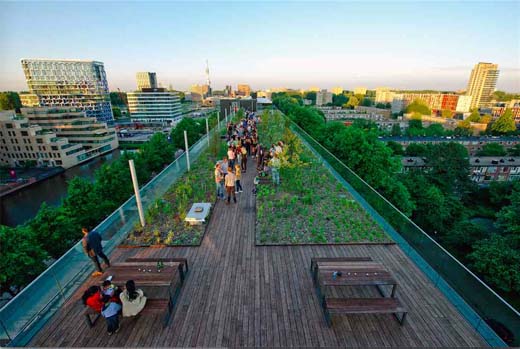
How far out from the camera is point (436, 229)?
27875mm

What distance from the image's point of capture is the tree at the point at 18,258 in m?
12.1

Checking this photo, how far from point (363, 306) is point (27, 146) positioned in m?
63.5

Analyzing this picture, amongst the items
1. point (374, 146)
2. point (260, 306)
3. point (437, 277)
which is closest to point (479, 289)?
point (437, 277)

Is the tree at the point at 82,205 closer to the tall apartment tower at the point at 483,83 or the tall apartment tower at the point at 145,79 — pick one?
the tall apartment tower at the point at 145,79

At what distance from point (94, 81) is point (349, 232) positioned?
106906 millimetres

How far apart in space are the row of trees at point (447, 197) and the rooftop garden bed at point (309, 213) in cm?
1412

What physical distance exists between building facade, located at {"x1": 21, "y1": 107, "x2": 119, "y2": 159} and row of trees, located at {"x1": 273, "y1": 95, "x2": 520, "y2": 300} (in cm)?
4975

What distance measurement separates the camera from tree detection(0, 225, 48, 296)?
39.7 ft

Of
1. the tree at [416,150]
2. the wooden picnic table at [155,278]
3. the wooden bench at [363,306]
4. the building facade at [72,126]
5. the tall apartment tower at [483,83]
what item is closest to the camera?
the wooden bench at [363,306]

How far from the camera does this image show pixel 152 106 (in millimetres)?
90875

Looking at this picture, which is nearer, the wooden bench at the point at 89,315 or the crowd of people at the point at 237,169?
the wooden bench at the point at 89,315

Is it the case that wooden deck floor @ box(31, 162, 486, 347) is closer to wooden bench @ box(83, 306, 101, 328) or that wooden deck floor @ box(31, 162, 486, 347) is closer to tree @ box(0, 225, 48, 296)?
wooden bench @ box(83, 306, 101, 328)

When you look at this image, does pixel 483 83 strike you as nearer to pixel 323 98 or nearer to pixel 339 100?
pixel 339 100

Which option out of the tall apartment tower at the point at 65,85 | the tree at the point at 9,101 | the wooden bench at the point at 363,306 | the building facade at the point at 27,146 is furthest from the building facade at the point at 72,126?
the wooden bench at the point at 363,306
